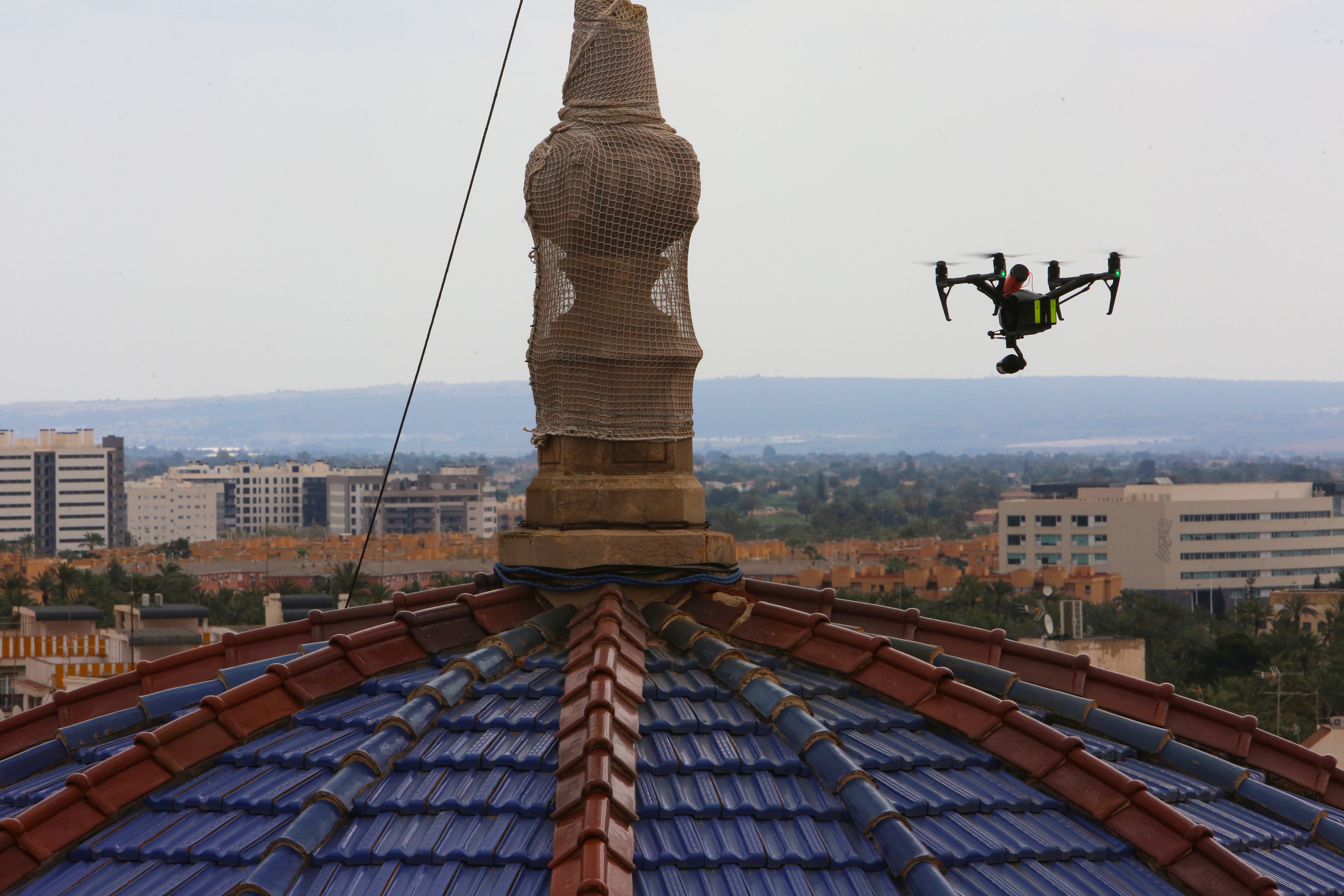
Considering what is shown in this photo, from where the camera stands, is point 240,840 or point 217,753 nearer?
point 240,840

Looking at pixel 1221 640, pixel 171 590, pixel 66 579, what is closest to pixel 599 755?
pixel 1221 640

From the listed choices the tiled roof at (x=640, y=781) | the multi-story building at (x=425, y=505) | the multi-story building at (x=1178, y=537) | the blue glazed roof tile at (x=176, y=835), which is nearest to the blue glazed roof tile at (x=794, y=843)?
the tiled roof at (x=640, y=781)

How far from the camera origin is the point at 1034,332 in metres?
10.3

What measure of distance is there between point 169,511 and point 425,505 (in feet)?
111

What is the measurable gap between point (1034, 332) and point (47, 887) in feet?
22.3

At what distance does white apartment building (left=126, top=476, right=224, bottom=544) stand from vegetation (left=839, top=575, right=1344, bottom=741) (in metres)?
134

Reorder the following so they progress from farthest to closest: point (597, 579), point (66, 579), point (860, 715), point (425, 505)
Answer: point (425, 505), point (66, 579), point (597, 579), point (860, 715)

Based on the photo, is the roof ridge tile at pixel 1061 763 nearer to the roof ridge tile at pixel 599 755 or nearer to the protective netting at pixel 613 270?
the roof ridge tile at pixel 599 755

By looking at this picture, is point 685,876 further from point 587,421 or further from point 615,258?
point 615,258

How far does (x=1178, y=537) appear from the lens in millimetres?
128875

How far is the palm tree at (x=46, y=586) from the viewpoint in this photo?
244ft

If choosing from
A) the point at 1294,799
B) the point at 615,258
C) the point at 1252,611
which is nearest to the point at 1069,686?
the point at 1294,799

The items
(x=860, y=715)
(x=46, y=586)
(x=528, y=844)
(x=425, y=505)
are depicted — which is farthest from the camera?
(x=425, y=505)

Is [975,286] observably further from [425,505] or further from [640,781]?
[425,505]
